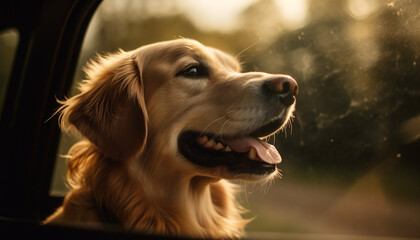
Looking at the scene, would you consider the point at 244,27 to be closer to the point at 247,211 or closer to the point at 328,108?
the point at 328,108

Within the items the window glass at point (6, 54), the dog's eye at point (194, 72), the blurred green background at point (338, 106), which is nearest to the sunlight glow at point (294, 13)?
the blurred green background at point (338, 106)

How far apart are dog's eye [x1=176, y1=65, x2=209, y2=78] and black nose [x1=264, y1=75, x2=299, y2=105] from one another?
1.42ft

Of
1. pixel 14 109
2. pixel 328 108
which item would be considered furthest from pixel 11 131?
pixel 328 108

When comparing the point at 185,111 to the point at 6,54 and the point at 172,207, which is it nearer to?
the point at 172,207

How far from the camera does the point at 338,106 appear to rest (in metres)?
1.66

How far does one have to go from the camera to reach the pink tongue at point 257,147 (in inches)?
59.5

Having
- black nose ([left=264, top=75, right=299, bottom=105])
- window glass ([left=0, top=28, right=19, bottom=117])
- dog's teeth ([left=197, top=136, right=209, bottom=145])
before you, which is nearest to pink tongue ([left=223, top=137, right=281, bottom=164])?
dog's teeth ([left=197, top=136, right=209, bottom=145])

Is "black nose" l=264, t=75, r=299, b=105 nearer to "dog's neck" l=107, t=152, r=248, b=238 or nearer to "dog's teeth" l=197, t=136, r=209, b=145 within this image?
"dog's teeth" l=197, t=136, r=209, b=145

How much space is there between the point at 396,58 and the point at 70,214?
1928 millimetres

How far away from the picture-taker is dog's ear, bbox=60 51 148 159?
1636 millimetres

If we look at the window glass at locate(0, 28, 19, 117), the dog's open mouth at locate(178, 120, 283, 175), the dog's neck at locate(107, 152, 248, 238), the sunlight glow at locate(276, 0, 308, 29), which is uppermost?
the sunlight glow at locate(276, 0, 308, 29)

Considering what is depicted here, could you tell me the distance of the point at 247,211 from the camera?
1.94 meters

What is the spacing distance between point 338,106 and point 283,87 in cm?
40

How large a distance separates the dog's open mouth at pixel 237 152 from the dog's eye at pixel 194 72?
36 centimetres
